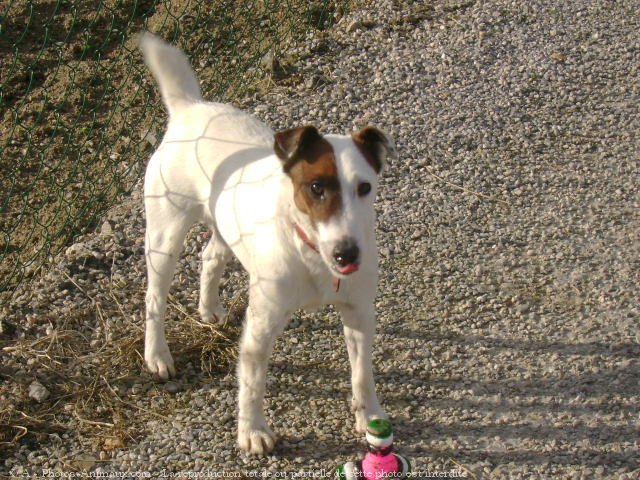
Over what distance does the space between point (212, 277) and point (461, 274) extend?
1429 millimetres

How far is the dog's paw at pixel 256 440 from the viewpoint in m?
3.92

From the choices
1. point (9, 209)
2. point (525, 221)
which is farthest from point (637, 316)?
point (9, 209)

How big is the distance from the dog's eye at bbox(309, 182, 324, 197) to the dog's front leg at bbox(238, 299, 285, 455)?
62 cm

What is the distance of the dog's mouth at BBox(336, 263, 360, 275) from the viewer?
3.24 meters

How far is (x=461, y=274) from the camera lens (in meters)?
5.00

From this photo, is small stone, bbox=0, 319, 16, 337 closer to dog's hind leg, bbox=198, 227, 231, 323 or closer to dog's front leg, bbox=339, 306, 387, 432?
dog's hind leg, bbox=198, 227, 231, 323

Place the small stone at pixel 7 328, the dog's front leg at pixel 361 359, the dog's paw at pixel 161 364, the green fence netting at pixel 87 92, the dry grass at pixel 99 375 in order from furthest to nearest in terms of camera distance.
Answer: the green fence netting at pixel 87 92 → the small stone at pixel 7 328 → the dog's paw at pixel 161 364 → the dry grass at pixel 99 375 → the dog's front leg at pixel 361 359

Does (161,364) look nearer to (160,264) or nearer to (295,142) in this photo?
(160,264)

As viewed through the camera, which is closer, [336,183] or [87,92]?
[336,183]

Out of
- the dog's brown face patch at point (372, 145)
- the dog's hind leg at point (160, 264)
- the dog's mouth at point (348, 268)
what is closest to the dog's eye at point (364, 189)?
the dog's brown face patch at point (372, 145)

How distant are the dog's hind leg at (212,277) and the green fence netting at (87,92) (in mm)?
1192

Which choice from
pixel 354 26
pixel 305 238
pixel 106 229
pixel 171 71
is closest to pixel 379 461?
pixel 305 238

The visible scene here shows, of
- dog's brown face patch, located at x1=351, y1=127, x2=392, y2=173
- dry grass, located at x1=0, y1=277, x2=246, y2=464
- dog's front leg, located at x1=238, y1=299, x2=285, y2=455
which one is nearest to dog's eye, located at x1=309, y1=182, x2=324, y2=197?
dog's brown face patch, located at x1=351, y1=127, x2=392, y2=173

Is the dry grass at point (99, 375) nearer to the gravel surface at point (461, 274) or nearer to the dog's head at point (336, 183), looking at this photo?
the gravel surface at point (461, 274)
